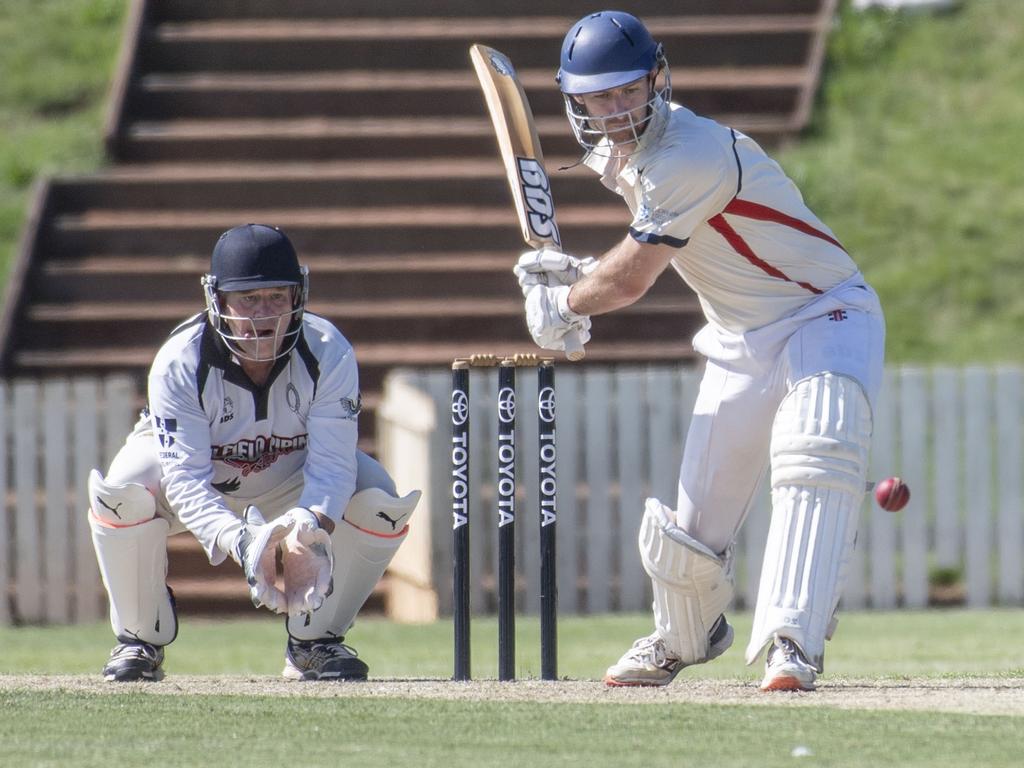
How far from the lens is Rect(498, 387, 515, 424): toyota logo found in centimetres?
481

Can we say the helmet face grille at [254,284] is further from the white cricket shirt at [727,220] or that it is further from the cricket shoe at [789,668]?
the cricket shoe at [789,668]

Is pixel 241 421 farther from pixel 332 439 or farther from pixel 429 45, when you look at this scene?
pixel 429 45

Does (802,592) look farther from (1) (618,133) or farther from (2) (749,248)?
(1) (618,133)

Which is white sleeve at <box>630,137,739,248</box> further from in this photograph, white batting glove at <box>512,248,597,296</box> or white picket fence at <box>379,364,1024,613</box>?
white picket fence at <box>379,364,1024,613</box>

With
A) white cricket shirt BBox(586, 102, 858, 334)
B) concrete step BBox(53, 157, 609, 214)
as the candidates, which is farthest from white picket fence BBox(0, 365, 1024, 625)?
white cricket shirt BBox(586, 102, 858, 334)

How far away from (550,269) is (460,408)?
1.66 feet

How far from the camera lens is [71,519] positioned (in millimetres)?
8828

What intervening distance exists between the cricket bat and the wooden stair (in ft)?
14.4

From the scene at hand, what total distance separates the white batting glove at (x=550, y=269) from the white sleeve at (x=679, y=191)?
0.90ft

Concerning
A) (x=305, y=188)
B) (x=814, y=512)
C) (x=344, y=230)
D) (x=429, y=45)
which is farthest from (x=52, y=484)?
(x=814, y=512)

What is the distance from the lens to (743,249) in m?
4.46

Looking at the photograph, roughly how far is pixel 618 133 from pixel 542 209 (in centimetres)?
47

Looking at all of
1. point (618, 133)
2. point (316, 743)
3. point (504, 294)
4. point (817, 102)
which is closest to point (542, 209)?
point (618, 133)

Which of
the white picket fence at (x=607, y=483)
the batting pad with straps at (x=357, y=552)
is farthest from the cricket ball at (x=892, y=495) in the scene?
the white picket fence at (x=607, y=483)
